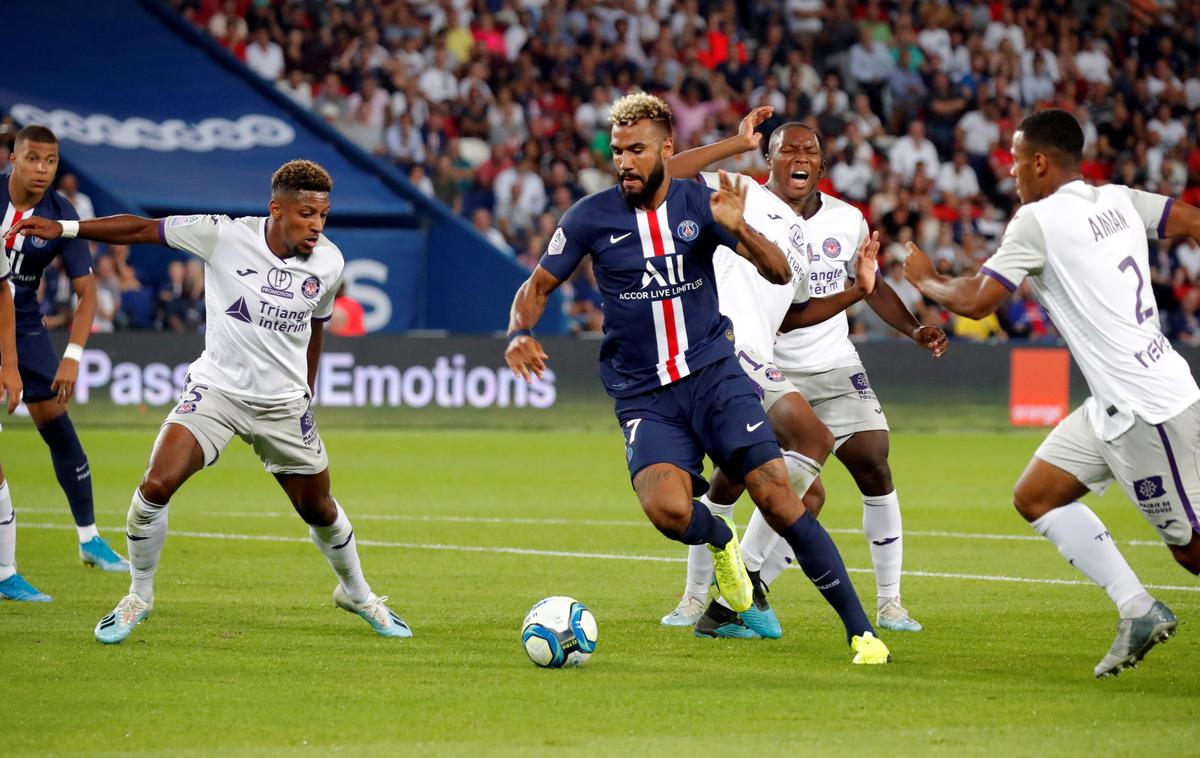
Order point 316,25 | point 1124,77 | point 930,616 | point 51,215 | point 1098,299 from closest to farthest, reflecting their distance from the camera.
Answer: point 1098,299 → point 930,616 → point 51,215 → point 316,25 → point 1124,77

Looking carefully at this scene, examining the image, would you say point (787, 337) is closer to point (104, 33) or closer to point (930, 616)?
point (930, 616)

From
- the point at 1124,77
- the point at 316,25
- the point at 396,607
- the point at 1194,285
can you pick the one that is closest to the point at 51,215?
the point at 396,607

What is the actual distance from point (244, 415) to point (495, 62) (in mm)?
18735

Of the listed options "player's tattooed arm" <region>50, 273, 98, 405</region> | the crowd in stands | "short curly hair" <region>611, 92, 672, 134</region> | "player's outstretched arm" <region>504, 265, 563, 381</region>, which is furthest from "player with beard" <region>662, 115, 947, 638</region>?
the crowd in stands

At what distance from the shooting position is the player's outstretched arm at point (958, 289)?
251 inches

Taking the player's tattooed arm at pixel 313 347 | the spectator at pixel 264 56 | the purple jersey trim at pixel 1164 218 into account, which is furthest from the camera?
the spectator at pixel 264 56

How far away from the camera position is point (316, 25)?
2550 centimetres

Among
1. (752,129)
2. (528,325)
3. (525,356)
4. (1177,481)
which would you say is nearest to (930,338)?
(752,129)

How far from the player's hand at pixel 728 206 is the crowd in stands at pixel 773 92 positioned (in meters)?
15.2

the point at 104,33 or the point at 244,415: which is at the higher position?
the point at 104,33

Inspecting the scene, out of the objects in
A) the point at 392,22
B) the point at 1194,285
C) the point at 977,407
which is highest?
the point at 392,22

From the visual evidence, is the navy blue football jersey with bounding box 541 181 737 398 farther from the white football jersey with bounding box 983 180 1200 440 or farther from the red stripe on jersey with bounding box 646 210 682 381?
the white football jersey with bounding box 983 180 1200 440

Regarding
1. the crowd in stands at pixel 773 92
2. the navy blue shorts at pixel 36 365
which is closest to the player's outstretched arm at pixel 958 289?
the navy blue shorts at pixel 36 365

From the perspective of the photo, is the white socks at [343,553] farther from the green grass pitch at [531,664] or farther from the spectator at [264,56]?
the spectator at [264,56]
